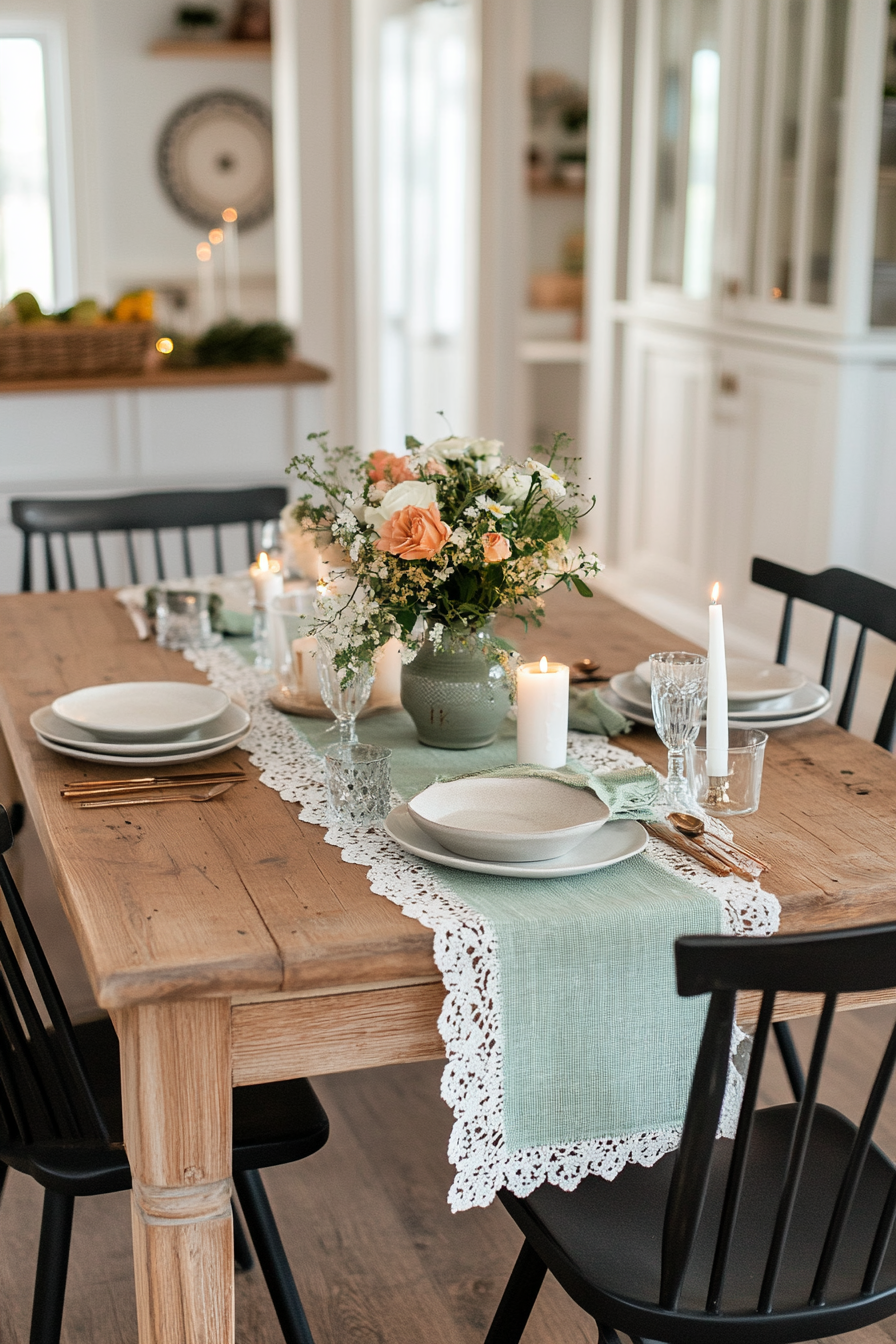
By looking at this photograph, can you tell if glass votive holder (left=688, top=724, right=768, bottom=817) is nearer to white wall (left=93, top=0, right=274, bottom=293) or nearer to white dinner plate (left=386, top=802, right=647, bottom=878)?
white dinner plate (left=386, top=802, right=647, bottom=878)

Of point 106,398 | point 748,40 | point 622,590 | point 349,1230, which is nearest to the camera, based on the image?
point 349,1230

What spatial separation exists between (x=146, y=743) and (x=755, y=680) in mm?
815

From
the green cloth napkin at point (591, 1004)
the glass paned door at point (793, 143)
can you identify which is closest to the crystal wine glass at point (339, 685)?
the green cloth napkin at point (591, 1004)

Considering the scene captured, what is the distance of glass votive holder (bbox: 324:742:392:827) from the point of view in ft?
4.85

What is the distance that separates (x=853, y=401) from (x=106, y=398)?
84.3 inches

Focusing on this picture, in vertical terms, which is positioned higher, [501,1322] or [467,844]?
[467,844]

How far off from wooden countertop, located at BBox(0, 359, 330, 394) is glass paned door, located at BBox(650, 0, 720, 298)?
61.7 inches

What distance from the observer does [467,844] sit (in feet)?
4.42

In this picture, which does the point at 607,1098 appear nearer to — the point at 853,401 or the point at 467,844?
the point at 467,844

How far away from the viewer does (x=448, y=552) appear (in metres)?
1.58

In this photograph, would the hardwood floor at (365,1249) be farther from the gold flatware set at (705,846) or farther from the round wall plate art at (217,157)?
the round wall plate art at (217,157)

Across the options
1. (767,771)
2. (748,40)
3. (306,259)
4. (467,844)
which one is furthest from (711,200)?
(467,844)

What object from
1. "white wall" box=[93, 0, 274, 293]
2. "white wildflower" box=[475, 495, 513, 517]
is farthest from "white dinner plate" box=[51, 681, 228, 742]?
"white wall" box=[93, 0, 274, 293]

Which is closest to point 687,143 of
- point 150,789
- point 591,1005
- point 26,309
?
point 26,309
